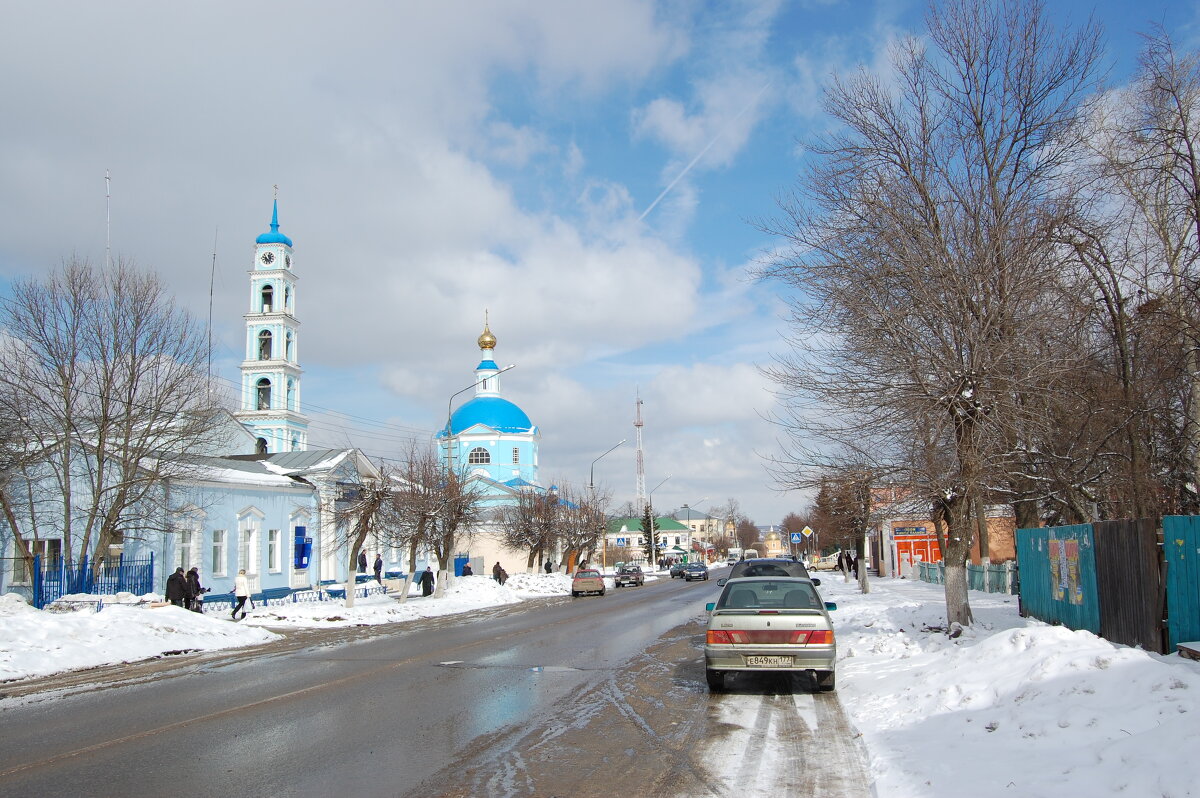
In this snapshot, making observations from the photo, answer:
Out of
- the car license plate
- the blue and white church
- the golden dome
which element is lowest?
the car license plate

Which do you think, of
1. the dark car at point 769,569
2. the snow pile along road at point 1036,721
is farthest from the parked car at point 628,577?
the snow pile along road at point 1036,721

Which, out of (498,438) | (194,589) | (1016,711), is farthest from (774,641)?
(498,438)

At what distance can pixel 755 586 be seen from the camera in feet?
39.2

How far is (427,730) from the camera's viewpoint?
8992 millimetres

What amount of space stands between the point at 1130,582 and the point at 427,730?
8799mm

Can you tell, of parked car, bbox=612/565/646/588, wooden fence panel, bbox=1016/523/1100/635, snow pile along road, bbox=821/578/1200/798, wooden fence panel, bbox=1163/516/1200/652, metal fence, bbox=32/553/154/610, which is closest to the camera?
snow pile along road, bbox=821/578/1200/798

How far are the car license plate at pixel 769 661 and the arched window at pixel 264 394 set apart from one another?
51824mm

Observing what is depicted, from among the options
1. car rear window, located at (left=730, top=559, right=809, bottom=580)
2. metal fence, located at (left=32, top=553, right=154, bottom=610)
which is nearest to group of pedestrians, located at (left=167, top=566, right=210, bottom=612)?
metal fence, located at (left=32, top=553, right=154, bottom=610)

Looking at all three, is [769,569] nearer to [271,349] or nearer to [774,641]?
[774,641]

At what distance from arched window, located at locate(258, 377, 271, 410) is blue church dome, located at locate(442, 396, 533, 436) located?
1947cm

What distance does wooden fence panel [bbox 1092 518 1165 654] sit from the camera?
34.9ft

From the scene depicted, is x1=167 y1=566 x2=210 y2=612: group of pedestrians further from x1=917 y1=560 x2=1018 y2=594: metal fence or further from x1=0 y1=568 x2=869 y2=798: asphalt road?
x1=917 y1=560 x2=1018 y2=594: metal fence

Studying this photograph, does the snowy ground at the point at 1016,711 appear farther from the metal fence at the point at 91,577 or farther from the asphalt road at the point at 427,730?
the metal fence at the point at 91,577

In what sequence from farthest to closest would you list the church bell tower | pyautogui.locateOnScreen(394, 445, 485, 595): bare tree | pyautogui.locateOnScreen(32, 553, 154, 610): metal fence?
the church bell tower
pyautogui.locateOnScreen(394, 445, 485, 595): bare tree
pyautogui.locateOnScreen(32, 553, 154, 610): metal fence
